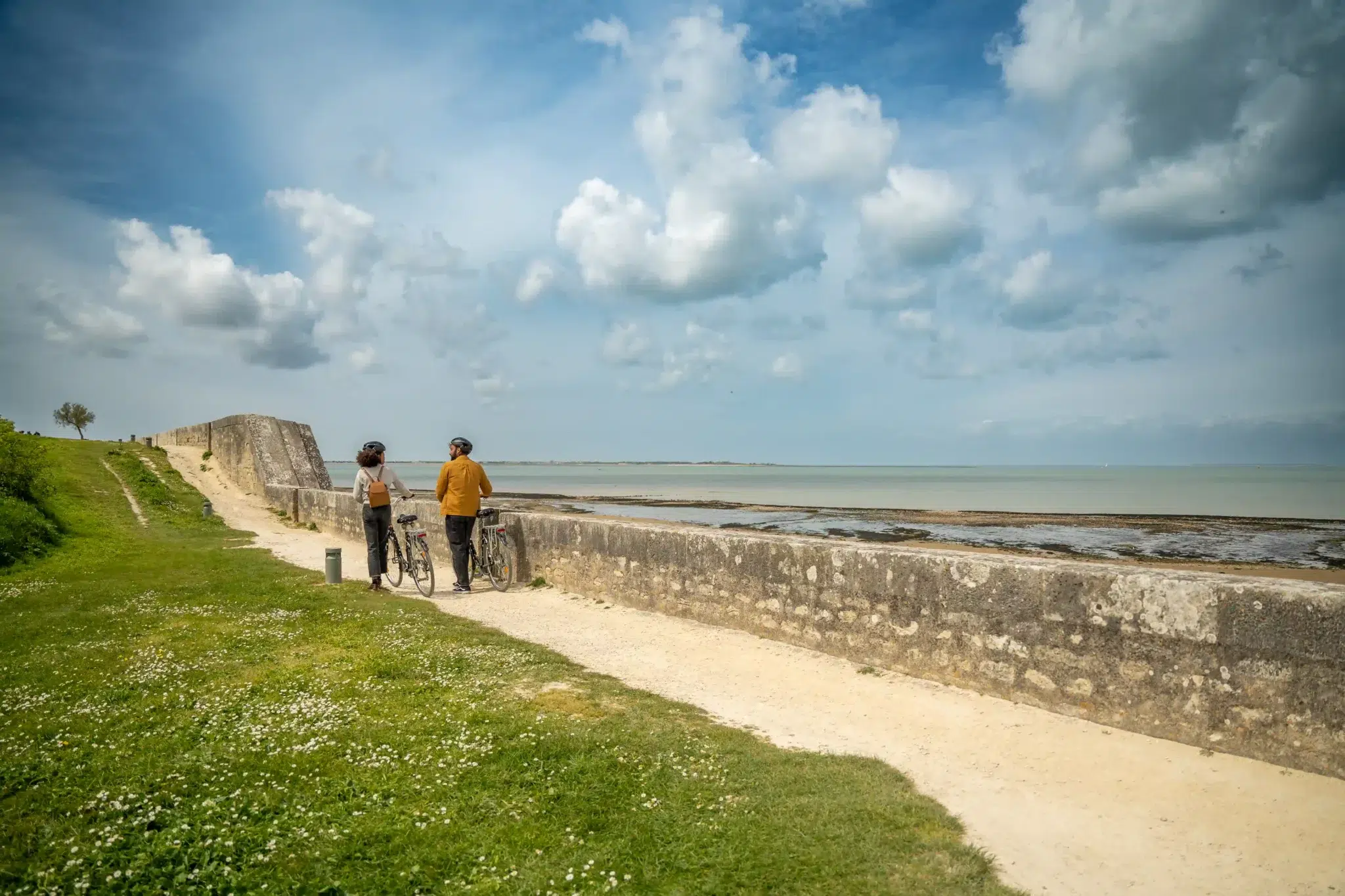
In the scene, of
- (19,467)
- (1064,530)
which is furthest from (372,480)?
(1064,530)

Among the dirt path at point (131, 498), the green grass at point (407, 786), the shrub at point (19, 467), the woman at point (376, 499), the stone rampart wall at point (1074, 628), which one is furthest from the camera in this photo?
the dirt path at point (131, 498)

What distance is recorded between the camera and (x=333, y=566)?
1106 cm

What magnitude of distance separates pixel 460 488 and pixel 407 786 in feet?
22.7

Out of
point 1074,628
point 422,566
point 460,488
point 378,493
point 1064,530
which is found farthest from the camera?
point 1064,530

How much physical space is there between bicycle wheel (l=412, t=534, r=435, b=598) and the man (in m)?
0.38

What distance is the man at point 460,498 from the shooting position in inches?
411

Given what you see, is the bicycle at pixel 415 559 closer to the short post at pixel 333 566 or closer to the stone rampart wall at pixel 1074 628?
the short post at pixel 333 566

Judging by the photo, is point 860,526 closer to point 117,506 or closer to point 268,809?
point 117,506

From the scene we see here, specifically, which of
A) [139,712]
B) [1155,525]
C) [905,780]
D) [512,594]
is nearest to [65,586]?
[512,594]

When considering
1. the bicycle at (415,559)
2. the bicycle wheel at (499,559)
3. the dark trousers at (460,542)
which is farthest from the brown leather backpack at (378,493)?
the bicycle wheel at (499,559)

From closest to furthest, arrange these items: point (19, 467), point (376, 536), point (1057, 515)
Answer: point (376, 536), point (19, 467), point (1057, 515)

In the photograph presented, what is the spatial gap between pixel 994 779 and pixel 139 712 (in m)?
5.44

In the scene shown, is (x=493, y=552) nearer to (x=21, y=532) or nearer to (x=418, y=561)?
(x=418, y=561)

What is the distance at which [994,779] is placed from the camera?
13.5 ft
